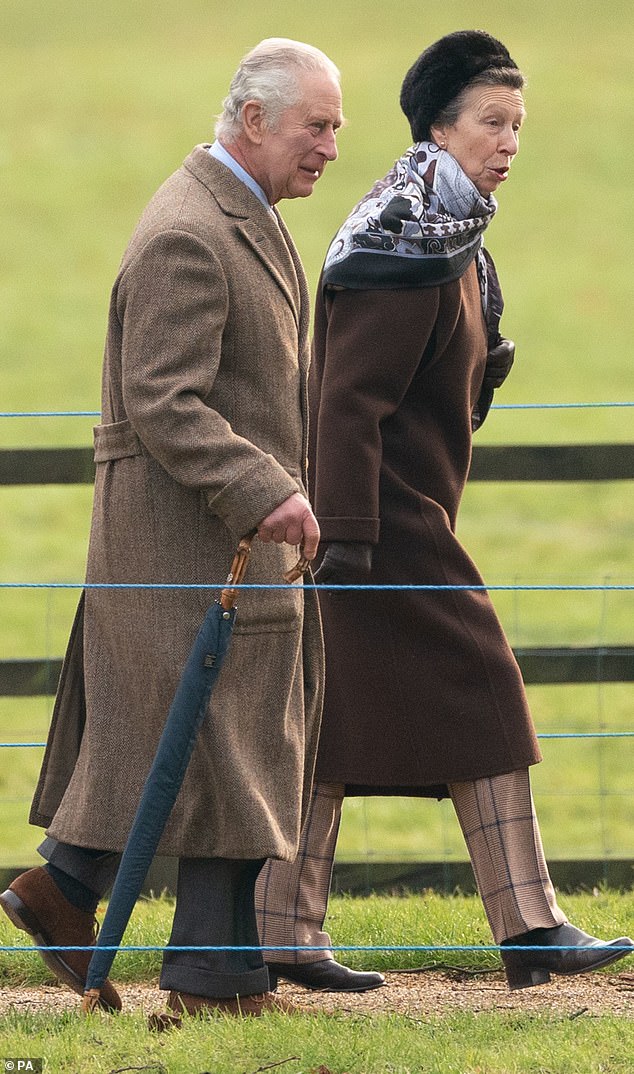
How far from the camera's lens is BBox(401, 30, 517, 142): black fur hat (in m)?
4.16

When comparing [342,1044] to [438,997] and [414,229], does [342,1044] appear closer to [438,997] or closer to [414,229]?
[438,997]

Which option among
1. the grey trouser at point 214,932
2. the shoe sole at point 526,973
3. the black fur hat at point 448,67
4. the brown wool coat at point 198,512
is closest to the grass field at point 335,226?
the shoe sole at point 526,973

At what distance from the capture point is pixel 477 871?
164 inches

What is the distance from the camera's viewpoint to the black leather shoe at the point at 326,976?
13.8 feet

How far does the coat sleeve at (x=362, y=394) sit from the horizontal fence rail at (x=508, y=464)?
1.22m

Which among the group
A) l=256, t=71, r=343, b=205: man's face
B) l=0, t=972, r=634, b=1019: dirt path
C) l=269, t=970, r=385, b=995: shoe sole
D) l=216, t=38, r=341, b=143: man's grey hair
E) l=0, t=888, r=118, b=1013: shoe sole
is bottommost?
l=0, t=972, r=634, b=1019: dirt path

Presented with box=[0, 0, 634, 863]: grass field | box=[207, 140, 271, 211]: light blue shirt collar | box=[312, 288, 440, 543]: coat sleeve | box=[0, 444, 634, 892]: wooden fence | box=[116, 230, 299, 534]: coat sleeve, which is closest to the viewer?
box=[116, 230, 299, 534]: coat sleeve

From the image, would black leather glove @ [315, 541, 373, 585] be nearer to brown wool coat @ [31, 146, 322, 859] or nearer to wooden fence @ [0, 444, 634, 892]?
brown wool coat @ [31, 146, 322, 859]

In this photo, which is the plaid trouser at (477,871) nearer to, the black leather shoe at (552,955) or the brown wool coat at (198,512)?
the black leather shoe at (552,955)

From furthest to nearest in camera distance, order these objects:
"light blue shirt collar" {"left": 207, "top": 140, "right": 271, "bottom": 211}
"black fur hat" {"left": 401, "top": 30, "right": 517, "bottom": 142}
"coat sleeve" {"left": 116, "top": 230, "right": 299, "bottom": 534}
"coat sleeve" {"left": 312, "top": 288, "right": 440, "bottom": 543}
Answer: "black fur hat" {"left": 401, "top": 30, "right": 517, "bottom": 142} → "coat sleeve" {"left": 312, "top": 288, "right": 440, "bottom": 543} → "light blue shirt collar" {"left": 207, "top": 140, "right": 271, "bottom": 211} → "coat sleeve" {"left": 116, "top": 230, "right": 299, "bottom": 534}

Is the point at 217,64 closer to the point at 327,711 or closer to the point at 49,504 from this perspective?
Answer: the point at 49,504

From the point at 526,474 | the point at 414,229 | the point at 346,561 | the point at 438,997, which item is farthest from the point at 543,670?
the point at 414,229

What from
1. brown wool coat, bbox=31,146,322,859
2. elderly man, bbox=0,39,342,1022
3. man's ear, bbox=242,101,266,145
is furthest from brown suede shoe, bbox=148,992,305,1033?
man's ear, bbox=242,101,266,145

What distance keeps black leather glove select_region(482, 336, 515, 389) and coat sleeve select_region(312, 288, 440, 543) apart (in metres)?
0.36
